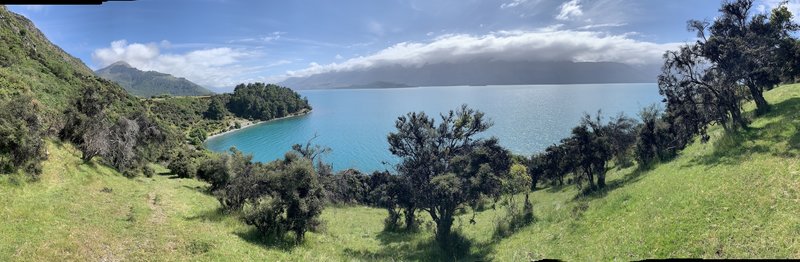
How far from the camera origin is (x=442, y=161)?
4397cm

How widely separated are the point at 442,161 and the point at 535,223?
11.3 meters

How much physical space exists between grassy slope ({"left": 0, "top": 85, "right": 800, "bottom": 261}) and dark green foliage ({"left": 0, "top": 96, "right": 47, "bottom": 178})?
1.83 meters

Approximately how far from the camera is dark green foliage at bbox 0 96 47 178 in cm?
3170

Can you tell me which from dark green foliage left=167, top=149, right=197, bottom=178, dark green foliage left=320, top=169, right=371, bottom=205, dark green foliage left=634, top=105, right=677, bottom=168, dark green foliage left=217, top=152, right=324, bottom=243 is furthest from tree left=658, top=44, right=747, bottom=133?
dark green foliage left=167, top=149, right=197, bottom=178

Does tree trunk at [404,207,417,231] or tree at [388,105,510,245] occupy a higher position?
tree at [388,105,510,245]

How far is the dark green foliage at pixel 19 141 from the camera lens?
3170 centimetres

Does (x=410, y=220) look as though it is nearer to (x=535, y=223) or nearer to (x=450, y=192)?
(x=450, y=192)

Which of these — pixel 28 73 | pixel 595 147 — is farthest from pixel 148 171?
pixel 595 147

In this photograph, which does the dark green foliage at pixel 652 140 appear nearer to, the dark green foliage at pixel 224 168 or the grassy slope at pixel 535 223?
the grassy slope at pixel 535 223

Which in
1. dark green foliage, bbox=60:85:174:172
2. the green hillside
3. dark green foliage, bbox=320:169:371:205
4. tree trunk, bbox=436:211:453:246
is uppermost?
the green hillside

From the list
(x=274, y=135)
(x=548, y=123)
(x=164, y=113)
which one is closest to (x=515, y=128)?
(x=548, y=123)

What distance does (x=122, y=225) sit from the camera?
28422 mm

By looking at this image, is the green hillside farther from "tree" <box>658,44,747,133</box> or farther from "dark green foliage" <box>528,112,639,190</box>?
"tree" <box>658,44,747,133</box>

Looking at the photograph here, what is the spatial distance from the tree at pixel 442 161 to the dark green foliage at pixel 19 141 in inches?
1248
